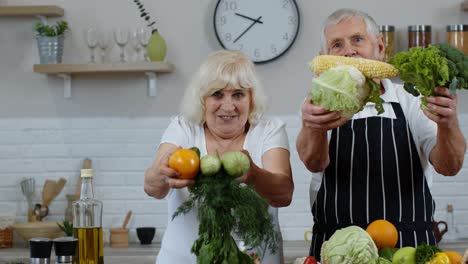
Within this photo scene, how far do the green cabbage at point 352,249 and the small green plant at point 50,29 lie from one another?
3.30 m

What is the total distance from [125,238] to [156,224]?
1.01ft

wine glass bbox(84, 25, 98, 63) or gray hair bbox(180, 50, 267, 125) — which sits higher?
wine glass bbox(84, 25, 98, 63)

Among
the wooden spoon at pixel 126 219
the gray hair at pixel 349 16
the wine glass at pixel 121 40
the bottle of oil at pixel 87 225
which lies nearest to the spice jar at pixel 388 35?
the wine glass at pixel 121 40

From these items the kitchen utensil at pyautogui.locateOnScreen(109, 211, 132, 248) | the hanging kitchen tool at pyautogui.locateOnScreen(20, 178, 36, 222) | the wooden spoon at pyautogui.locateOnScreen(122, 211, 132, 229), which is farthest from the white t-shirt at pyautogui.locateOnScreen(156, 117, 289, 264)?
the hanging kitchen tool at pyautogui.locateOnScreen(20, 178, 36, 222)

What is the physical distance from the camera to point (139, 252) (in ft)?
16.2

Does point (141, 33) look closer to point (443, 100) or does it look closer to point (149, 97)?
point (149, 97)

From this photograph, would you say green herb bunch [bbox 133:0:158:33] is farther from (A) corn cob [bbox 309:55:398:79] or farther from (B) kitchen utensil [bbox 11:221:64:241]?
(A) corn cob [bbox 309:55:398:79]

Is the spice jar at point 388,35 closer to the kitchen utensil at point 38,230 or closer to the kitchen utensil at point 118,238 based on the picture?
the kitchen utensil at point 118,238

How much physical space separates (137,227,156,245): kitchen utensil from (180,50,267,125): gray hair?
2.28 meters

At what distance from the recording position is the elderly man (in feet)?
9.71

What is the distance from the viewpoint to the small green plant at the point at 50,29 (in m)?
5.28

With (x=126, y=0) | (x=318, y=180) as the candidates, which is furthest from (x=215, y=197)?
(x=126, y=0)

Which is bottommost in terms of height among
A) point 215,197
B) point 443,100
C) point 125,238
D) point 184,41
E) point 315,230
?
point 125,238

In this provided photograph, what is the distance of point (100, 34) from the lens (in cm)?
542
